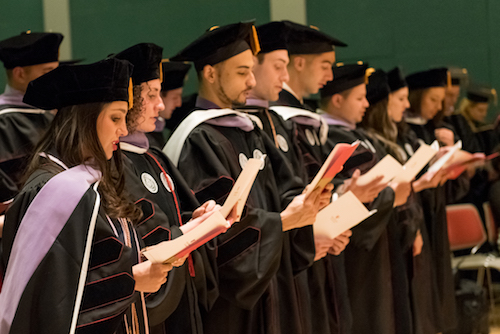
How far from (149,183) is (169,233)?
0.78 feet

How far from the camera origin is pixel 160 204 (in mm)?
2957

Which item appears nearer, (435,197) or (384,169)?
(384,169)

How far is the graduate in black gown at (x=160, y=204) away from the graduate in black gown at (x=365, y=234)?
1.49 meters

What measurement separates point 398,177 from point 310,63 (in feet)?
3.26

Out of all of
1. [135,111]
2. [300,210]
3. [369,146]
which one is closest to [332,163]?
[300,210]

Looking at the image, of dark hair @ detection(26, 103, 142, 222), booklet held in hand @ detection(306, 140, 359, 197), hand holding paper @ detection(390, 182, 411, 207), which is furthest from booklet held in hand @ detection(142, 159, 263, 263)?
hand holding paper @ detection(390, 182, 411, 207)

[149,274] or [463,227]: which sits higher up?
[149,274]

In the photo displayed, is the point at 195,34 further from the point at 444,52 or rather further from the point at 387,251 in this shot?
the point at 387,251

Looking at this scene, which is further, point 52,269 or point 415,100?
point 415,100

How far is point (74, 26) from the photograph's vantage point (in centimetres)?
727

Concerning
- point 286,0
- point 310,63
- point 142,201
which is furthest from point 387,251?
point 286,0

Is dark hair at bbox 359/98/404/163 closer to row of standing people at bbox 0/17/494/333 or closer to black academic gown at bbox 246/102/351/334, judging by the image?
row of standing people at bbox 0/17/494/333

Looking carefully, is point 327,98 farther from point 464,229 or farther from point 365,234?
point 464,229

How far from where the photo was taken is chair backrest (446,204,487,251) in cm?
664
